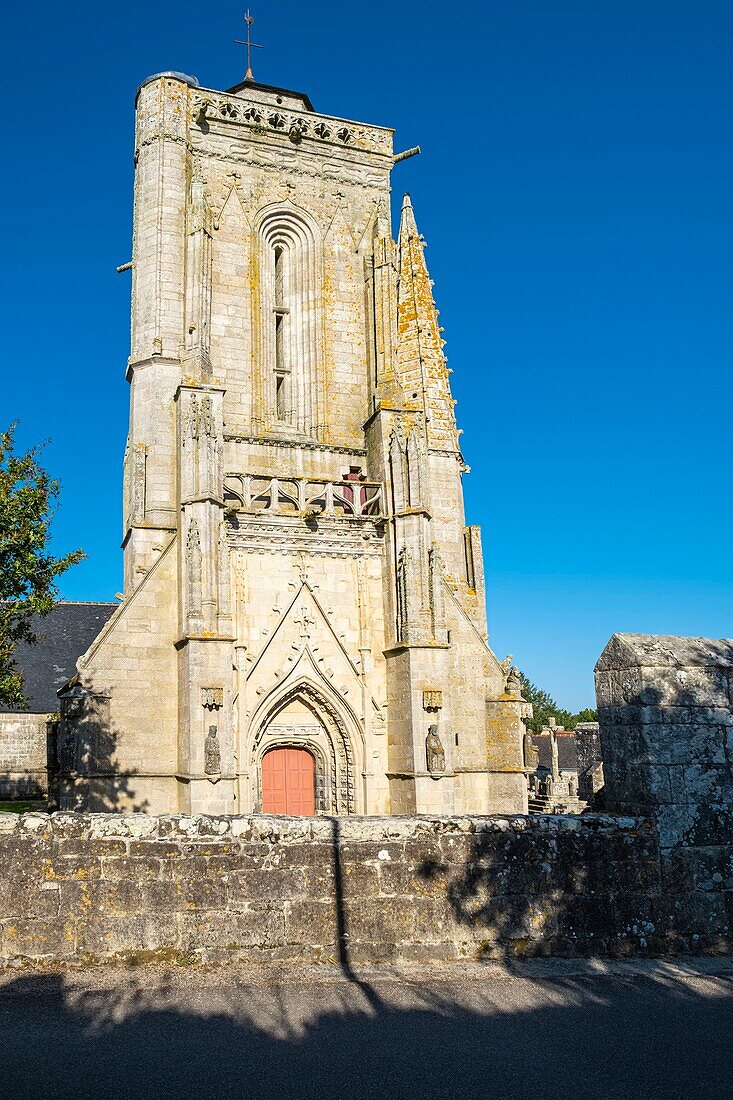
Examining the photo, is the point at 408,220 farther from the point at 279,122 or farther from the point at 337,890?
the point at 337,890

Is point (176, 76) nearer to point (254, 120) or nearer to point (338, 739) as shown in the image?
point (254, 120)

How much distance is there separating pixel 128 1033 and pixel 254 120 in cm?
2172

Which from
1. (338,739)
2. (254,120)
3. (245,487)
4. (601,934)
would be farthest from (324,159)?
(601,934)

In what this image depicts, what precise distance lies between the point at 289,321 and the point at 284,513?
5945 millimetres

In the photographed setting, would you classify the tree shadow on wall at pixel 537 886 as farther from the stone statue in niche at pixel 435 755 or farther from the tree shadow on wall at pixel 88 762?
the tree shadow on wall at pixel 88 762

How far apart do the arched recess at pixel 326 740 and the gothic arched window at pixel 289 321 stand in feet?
Result: 21.0

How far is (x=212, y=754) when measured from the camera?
15.3m

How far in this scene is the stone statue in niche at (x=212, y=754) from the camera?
50.1 feet

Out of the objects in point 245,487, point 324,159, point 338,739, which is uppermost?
point 324,159

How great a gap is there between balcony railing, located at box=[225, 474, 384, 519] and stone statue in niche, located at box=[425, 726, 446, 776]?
495 centimetres

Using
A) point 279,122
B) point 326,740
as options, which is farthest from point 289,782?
point 279,122

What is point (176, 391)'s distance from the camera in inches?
733

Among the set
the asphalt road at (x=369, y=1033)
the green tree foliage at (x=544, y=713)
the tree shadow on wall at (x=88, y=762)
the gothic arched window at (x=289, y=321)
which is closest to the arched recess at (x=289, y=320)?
the gothic arched window at (x=289, y=321)

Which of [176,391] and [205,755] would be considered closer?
[205,755]
